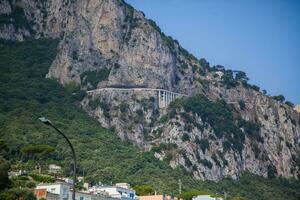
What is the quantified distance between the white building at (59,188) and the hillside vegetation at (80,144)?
24.0 m

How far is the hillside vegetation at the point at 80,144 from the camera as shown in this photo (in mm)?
150500

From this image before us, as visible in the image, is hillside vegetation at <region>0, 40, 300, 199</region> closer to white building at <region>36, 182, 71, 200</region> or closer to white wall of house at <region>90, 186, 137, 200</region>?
white wall of house at <region>90, 186, 137, 200</region>

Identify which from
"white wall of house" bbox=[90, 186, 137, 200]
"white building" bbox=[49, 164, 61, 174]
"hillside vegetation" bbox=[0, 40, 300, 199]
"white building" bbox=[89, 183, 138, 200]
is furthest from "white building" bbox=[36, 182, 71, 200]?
"white building" bbox=[49, 164, 61, 174]

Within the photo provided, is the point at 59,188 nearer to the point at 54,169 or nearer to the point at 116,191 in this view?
the point at 116,191

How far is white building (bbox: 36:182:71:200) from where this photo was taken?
106956 millimetres

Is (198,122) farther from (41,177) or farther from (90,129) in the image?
(41,177)

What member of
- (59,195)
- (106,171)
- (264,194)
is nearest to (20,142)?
(106,171)

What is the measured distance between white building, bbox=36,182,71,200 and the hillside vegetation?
2398 cm

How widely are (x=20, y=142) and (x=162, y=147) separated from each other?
4504cm

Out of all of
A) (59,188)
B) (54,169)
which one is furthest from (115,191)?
(59,188)

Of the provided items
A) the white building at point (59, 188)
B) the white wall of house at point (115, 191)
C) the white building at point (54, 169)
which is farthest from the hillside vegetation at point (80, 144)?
the white building at point (59, 188)

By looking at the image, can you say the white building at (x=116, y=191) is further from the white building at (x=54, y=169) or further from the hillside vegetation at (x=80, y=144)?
the hillside vegetation at (x=80, y=144)

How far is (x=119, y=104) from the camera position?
194 metres

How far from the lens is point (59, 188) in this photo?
10719cm
